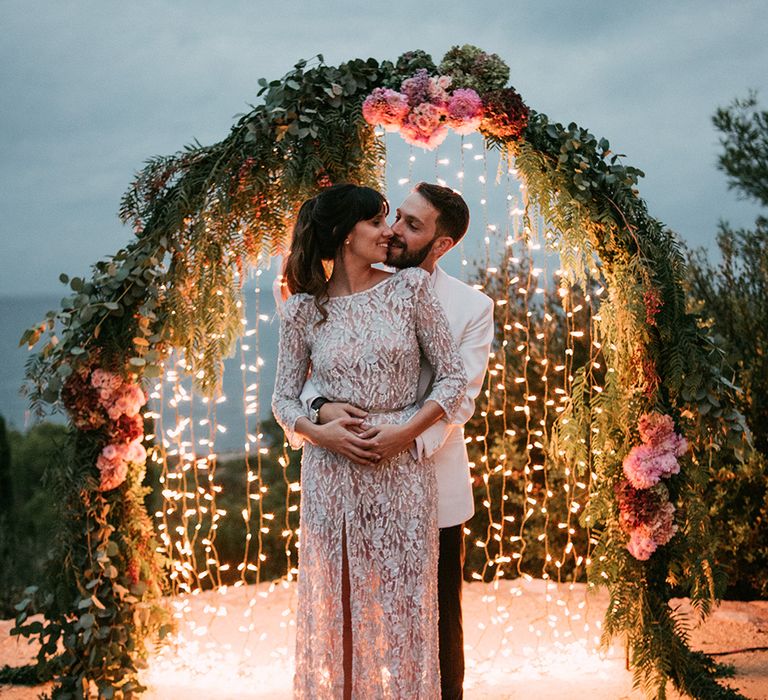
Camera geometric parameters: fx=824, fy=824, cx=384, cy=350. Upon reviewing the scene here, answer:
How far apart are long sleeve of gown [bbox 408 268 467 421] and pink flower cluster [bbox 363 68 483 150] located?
85 cm

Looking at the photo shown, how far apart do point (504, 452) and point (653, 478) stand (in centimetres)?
113

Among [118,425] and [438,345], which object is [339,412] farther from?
[118,425]

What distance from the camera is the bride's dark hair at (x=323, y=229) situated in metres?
2.36

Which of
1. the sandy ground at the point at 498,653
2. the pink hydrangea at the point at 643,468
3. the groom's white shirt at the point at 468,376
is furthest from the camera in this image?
the sandy ground at the point at 498,653

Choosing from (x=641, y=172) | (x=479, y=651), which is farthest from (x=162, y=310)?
(x=479, y=651)

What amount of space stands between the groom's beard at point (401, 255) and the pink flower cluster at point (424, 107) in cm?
58

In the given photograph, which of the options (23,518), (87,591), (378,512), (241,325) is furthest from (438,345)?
(23,518)

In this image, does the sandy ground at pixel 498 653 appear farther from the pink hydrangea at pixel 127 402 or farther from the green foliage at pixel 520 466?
the pink hydrangea at pixel 127 402

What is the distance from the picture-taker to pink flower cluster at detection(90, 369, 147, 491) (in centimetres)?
287

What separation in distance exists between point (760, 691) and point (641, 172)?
2237 mm

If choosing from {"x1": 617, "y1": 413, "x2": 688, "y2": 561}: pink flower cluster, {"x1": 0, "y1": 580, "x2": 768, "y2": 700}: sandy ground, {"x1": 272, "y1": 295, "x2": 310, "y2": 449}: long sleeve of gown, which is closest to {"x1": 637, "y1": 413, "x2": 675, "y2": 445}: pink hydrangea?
{"x1": 617, "y1": 413, "x2": 688, "y2": 561}: pink flower cluster

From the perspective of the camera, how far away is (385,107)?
294 centimetres

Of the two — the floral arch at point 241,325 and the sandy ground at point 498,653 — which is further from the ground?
the floral arch at point 241,325

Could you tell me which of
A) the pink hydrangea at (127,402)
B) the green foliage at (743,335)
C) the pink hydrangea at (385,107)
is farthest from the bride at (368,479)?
the green foliage at (743,335)
